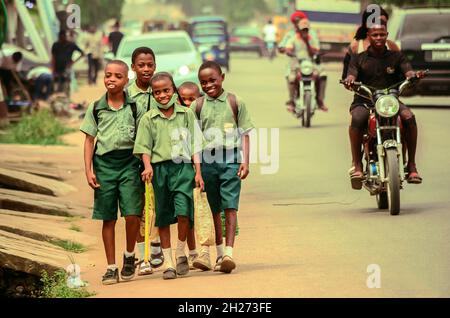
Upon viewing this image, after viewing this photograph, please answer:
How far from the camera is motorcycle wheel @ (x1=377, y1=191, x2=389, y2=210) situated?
12453mm

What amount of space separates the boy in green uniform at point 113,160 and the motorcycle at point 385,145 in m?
3.20

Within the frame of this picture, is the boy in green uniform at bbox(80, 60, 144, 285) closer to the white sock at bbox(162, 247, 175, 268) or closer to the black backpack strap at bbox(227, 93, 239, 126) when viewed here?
the white sock at bbox(162, 247, 175, 268)

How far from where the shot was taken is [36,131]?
72.7 ft

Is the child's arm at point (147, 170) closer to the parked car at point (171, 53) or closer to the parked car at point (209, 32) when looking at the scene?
the parked car at point (171, 53)

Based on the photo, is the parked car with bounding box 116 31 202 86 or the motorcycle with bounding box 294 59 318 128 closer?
the motorcycle with bounding box 294 59 318 128

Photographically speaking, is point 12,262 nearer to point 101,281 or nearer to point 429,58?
point 101,281

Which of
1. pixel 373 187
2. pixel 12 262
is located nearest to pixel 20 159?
pixel 373 187

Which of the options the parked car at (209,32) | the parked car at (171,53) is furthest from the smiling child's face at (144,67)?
the parked car at (209,32)

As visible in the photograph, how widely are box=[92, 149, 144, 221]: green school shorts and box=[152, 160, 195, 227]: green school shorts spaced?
134 millimetres

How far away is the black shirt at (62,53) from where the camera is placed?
2939 centimetres

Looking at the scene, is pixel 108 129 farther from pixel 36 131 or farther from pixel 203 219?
pixel 36 131

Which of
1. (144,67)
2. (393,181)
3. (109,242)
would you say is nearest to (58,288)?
(109,242)

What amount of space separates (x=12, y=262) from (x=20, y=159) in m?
8.59

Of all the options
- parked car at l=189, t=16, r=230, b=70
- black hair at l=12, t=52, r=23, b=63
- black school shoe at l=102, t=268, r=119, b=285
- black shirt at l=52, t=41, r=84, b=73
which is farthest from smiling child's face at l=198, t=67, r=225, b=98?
parked car at l=189, t=16, r=230, b=70
